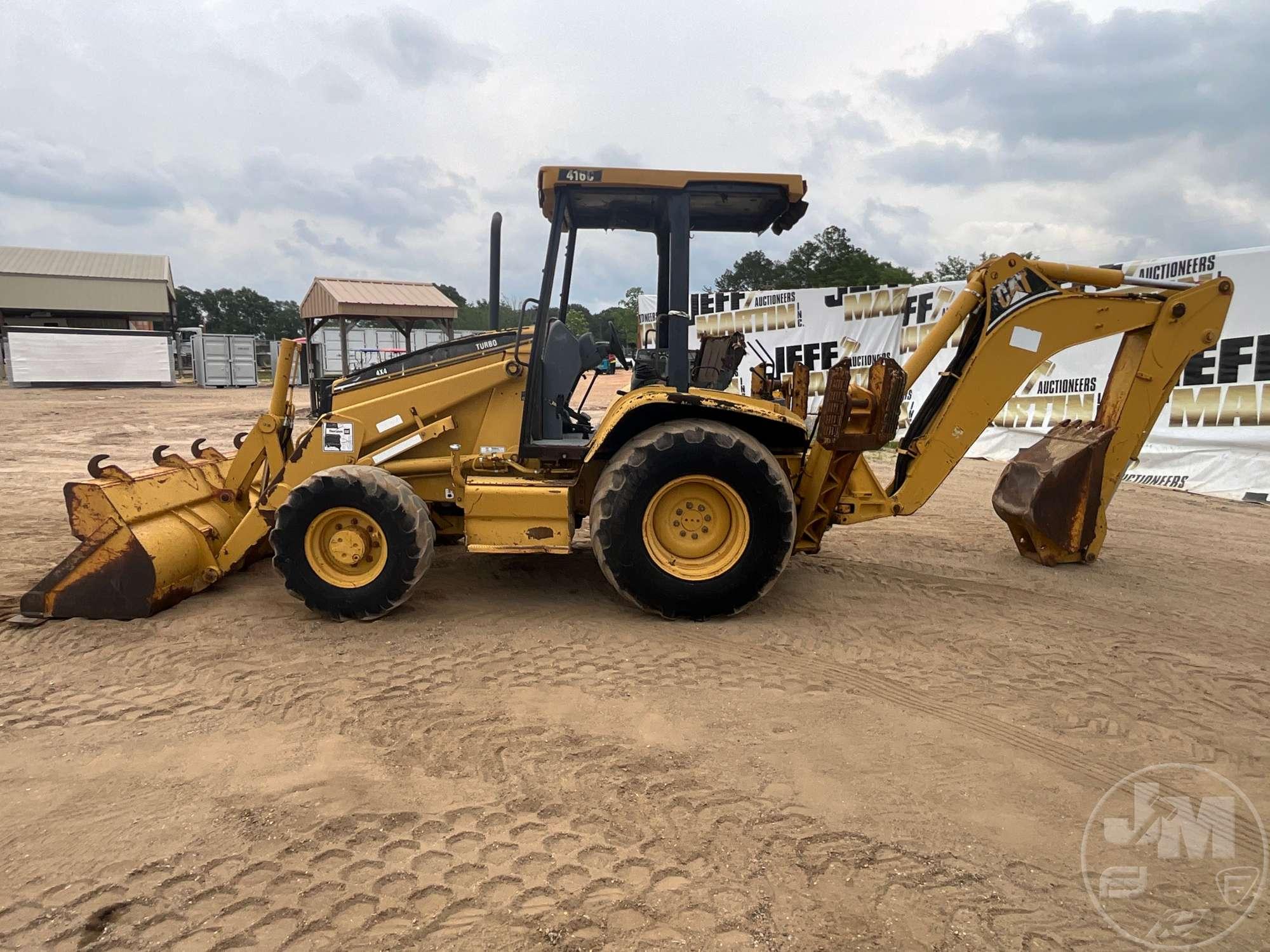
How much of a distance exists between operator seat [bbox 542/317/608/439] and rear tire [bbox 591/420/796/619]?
0.67 m

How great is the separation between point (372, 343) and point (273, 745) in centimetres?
3053

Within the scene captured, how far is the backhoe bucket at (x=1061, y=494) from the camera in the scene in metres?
5.54

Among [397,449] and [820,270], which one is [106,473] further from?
[820,270]

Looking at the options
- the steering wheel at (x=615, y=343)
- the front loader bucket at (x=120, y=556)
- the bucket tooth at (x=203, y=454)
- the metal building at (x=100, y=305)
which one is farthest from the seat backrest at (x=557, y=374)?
the metal building at (x=100, y=305)

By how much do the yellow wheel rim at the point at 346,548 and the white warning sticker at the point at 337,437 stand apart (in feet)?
2.23

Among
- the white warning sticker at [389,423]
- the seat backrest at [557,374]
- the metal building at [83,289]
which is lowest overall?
the white warning sticker at [389,423]

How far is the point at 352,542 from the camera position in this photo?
4.56 m

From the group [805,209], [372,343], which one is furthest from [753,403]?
[372,343]

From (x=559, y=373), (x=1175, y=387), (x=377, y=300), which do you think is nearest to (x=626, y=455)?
(x=559, y=373)

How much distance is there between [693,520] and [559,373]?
129cm

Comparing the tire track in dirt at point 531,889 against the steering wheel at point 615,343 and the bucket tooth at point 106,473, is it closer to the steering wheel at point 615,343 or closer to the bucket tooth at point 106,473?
the bucket tooth at point 106,473

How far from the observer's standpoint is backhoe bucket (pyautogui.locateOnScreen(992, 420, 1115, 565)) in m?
5.54

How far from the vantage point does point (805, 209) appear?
4.77 meters

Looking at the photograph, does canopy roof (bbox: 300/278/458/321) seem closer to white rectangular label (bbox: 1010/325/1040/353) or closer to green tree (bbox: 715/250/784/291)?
white rectangular label (bbox: 1010/325/1040/353)
